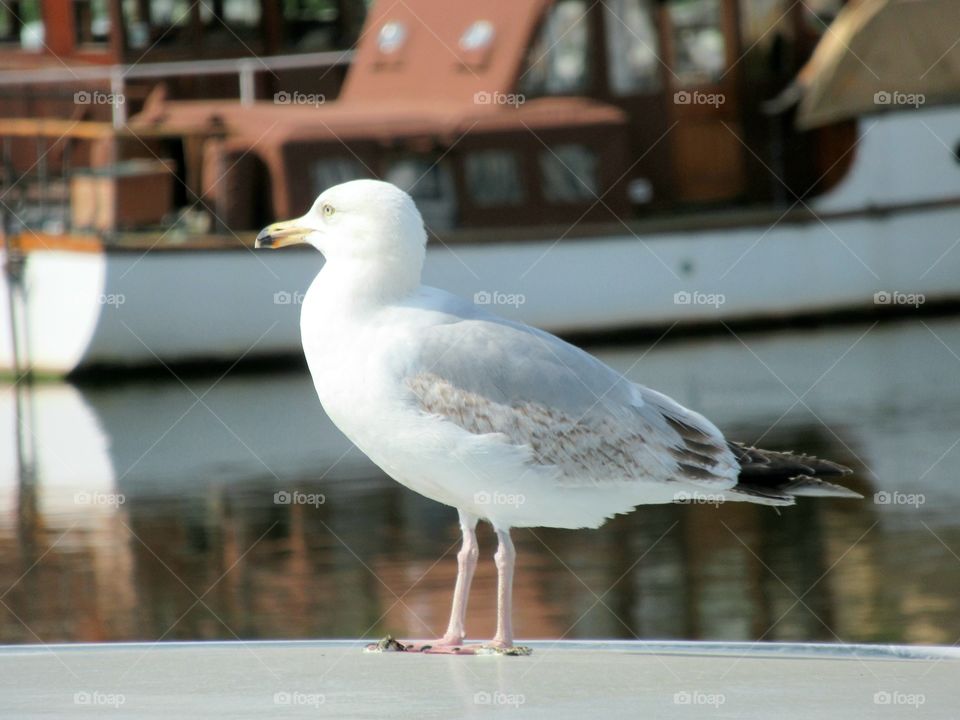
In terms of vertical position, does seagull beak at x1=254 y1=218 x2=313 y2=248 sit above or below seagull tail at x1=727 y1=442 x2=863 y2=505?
above

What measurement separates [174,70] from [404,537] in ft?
31.2

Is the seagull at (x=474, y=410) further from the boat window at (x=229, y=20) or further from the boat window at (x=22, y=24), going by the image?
the boat window at (x=22, y=24)

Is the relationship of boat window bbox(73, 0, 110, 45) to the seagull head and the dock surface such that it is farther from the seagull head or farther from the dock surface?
the dock surface

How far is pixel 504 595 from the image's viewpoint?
4.47 metres

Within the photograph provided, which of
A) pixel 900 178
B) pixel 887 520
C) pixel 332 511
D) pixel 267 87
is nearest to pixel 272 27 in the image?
pixel 267 87

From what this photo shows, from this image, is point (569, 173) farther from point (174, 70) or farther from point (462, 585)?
point (462, 585)

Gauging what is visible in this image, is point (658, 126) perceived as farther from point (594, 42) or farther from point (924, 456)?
point (924, 456)

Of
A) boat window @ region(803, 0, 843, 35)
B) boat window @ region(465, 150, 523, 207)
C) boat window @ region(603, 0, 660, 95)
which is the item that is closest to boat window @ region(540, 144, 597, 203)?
boat window @ region(465, 150, 523, 207)

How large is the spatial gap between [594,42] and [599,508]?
13.2 meters

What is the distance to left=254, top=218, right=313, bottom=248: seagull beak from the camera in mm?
4617

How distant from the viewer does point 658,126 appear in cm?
1761

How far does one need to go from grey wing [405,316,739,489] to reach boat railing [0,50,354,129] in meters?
12.5

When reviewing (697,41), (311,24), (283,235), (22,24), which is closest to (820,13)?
(697,41)

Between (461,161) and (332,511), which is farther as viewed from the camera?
(461,161)
